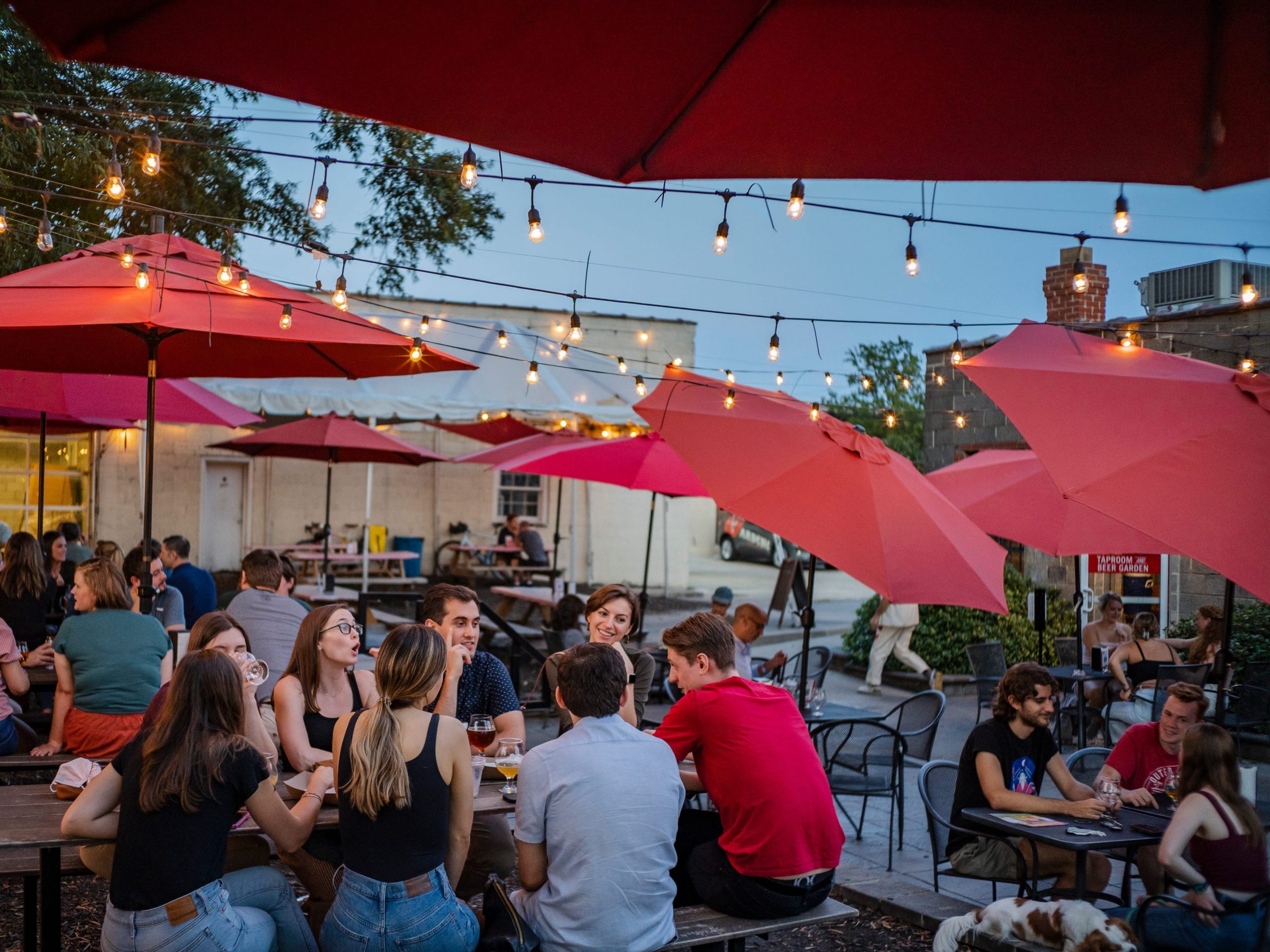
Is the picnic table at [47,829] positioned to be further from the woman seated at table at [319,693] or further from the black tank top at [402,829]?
the woman seated at table at [319,693]

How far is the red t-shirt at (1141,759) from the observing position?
4.79 m

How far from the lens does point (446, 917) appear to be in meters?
3.16

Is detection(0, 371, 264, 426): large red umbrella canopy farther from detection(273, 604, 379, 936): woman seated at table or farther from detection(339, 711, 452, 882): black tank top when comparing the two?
detection(339, 711, 452, 882): black tank top

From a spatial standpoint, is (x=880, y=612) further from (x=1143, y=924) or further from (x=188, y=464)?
(x=188, y=464)

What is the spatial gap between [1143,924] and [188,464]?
1741 centimetres

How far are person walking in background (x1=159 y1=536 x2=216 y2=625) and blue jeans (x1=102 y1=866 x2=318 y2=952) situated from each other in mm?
4952

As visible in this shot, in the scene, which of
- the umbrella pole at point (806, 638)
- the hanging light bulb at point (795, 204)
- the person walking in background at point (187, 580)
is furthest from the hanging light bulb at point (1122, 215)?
the person walking in background at point (187, 580)

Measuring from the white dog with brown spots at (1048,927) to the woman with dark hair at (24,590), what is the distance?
5.45 m

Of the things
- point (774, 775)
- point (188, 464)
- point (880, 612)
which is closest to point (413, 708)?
point (774, 775)

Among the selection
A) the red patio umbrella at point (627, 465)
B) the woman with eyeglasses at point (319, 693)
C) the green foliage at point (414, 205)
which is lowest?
the woman with eyeglasses at point (319, 693)

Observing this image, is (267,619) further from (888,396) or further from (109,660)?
(888,396)

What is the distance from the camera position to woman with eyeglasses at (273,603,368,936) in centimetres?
416

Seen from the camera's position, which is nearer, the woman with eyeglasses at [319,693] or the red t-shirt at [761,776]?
the red t-shirt at [761,776]

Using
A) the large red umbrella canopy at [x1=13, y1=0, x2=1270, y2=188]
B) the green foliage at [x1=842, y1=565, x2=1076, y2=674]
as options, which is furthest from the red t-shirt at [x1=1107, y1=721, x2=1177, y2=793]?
the green foliage at [x1=842, y1=565, x2=1076, y2=674]
